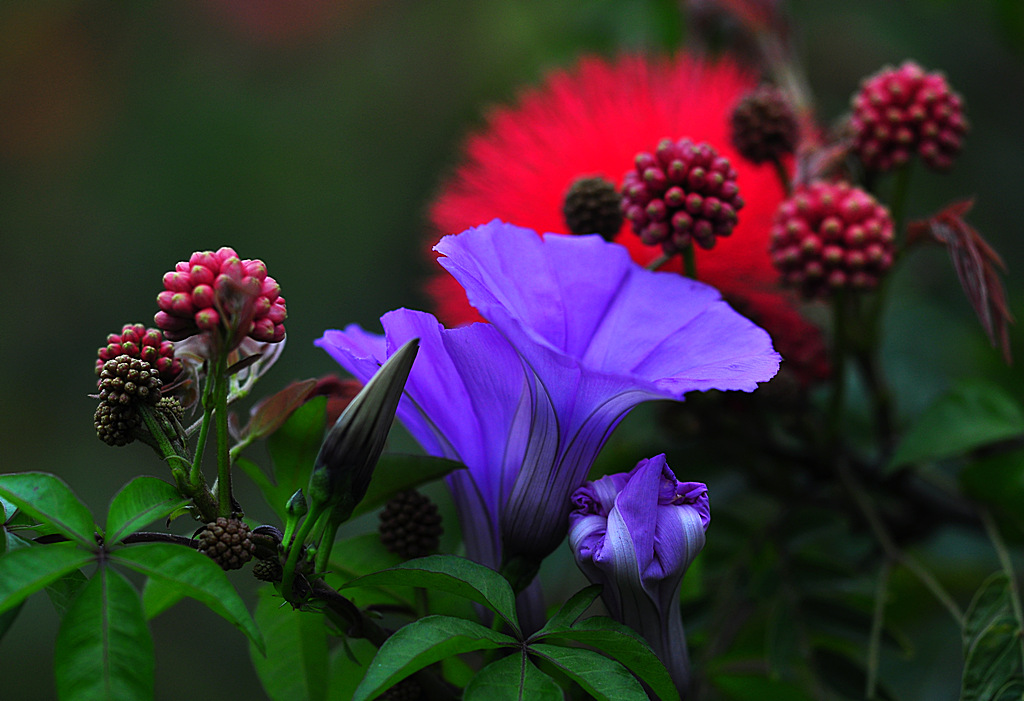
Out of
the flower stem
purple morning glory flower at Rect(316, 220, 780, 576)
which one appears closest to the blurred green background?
the flower stem

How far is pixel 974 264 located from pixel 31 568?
605 mm

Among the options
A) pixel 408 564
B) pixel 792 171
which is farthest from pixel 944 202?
pixel 408 564

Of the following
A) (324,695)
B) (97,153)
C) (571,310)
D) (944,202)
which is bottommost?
(944,202)

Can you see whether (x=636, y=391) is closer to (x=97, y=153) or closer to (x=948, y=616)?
(x=948, y=616)

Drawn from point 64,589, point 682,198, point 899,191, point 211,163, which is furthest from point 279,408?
point 211,163

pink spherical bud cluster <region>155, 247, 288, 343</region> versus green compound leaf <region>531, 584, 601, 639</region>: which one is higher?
pink spherical bud cluster <region>155, 247, 288, 343</region>

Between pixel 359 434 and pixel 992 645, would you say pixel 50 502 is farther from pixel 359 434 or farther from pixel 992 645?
pixel 992 645

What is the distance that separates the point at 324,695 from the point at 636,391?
0.29m

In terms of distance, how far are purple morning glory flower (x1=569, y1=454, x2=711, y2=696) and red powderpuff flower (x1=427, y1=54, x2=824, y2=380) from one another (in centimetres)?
29

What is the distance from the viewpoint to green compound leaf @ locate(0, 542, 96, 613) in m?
0.36

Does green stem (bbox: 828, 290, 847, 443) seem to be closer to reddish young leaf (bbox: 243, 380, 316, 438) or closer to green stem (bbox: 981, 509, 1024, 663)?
green stem (bbox: 981, 509, 1024, 663)

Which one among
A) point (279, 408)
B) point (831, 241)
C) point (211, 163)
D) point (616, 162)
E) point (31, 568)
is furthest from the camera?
point (211, 163)

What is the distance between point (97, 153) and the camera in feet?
5.95

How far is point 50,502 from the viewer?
399 millimetres
